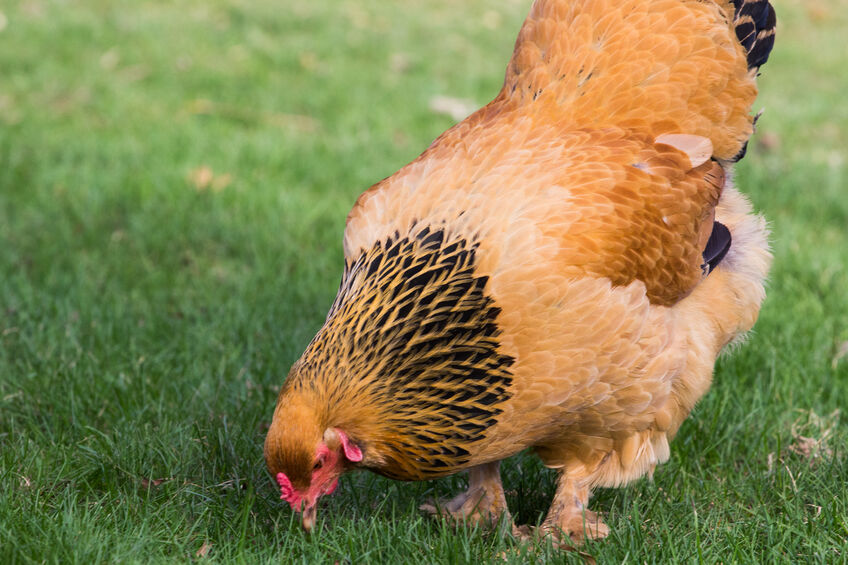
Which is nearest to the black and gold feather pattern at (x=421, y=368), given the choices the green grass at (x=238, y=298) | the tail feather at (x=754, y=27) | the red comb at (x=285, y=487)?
the red comb at (x=285, y=487)

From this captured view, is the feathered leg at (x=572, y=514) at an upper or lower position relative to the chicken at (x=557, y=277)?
lower

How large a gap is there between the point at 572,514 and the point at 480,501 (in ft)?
1.10

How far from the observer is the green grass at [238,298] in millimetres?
2922

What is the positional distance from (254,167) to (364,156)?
820 millimetres

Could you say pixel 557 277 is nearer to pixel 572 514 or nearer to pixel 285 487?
pixel 572 514

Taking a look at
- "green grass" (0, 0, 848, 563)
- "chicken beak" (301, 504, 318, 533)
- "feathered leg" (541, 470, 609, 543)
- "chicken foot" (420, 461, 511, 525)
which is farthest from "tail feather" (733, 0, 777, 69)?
"chicken beak" (301, 504, 318, 533)

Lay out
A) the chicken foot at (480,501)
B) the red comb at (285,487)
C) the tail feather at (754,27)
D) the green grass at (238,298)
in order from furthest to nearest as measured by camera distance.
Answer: the tail feather at (754,27)
the chicken foot at (480,501)
the green grass at (238,298)
the red comb at (285,487)

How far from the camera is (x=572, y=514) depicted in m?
3.09

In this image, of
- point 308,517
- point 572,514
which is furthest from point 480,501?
point 308,517

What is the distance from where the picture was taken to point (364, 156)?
21.6 ft

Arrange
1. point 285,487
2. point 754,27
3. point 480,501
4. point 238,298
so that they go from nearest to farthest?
1. point 285,487
2. point 480,501
3. point 754,27
4. point 238,298

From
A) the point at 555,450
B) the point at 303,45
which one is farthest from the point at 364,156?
the point at 555,450

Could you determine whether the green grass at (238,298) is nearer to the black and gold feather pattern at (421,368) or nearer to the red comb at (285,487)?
the red comb at (285,487)

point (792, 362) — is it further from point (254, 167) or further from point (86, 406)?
point (254, 167)
